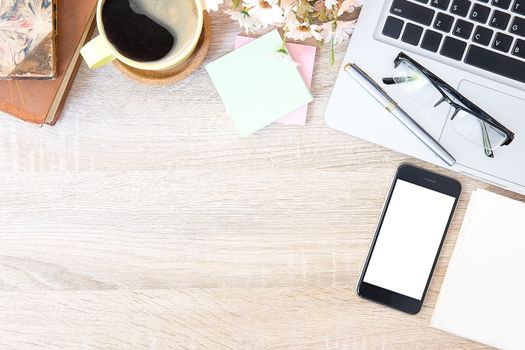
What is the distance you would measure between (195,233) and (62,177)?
0.18m

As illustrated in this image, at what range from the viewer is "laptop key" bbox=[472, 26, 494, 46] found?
65 cm

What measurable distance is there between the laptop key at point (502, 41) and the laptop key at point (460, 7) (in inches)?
1.8

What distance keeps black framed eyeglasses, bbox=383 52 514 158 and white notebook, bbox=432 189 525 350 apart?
0.25 ft

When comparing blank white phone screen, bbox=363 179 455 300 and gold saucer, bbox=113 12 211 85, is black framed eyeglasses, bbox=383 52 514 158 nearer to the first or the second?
blank white phone screen, bbox=363 179 455 300

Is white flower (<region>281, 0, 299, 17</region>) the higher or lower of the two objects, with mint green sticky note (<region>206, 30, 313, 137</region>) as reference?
higher

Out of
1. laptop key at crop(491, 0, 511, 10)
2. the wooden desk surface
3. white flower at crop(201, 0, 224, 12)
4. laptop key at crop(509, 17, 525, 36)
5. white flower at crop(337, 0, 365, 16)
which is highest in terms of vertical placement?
laptop key at crop(491, 0, 511, 10)

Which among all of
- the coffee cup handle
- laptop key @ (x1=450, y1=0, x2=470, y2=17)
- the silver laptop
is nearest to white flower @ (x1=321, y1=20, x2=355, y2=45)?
the silver laptop

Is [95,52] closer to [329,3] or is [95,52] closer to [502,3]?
[329,3]

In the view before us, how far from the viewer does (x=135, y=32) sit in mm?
621

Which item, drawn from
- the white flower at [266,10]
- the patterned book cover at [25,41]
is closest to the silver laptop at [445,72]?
the white flower at [266,10]

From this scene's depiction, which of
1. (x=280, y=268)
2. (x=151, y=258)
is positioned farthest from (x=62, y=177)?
(x=280, y=268)

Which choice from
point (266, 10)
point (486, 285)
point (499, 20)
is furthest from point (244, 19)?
point (486, 285)

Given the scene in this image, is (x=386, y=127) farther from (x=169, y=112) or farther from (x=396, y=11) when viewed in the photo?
(x=169, y=112)

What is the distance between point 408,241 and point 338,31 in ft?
0.86
